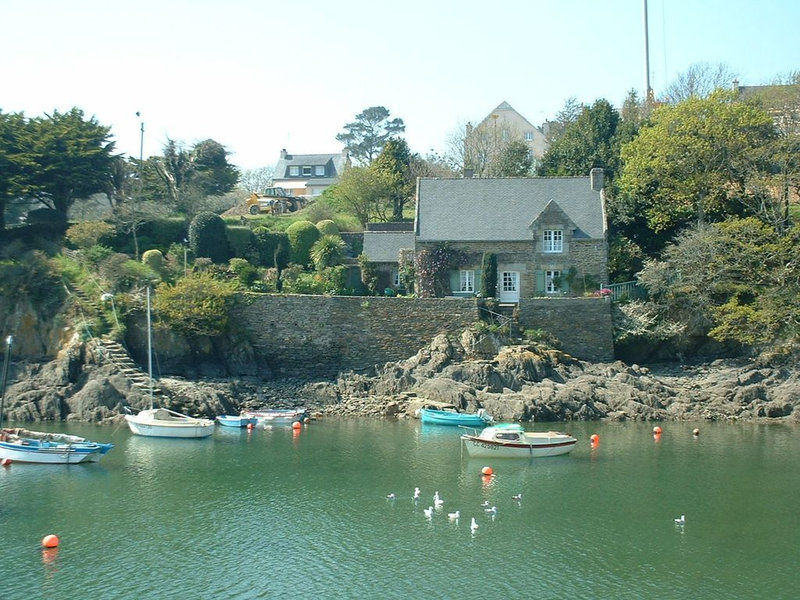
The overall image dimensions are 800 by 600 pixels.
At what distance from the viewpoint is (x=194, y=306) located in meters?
43.5

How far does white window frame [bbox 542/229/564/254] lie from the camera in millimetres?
47250

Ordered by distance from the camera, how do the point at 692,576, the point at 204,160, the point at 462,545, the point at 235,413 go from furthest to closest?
1. the point at 204,160
2. the point at 235,413
3. the point at 462,545
4. the point at 692,576

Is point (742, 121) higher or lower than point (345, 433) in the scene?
higher

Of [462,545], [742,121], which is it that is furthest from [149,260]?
[742,121]

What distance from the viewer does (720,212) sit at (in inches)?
1969

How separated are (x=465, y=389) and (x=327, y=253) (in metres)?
11.8

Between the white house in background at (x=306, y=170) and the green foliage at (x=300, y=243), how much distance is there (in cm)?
3469

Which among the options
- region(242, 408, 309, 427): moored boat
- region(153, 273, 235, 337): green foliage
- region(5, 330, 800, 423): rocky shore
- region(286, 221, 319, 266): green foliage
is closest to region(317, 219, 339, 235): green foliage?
region(286, 221, 319, 266): green foliage

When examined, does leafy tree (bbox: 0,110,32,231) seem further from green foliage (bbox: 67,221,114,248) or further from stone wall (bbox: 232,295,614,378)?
stone wall (bbox: 232,295,614,378)

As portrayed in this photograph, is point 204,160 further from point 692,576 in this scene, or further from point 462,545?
point 692,576

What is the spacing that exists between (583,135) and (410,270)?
16.4 m

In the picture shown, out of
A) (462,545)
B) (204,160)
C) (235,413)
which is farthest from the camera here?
(204,160)

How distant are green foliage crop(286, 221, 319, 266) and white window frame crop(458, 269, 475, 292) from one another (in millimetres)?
9438

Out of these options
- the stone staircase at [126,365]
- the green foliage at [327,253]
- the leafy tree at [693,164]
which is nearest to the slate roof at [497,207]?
the leafy tree at [693,164]
